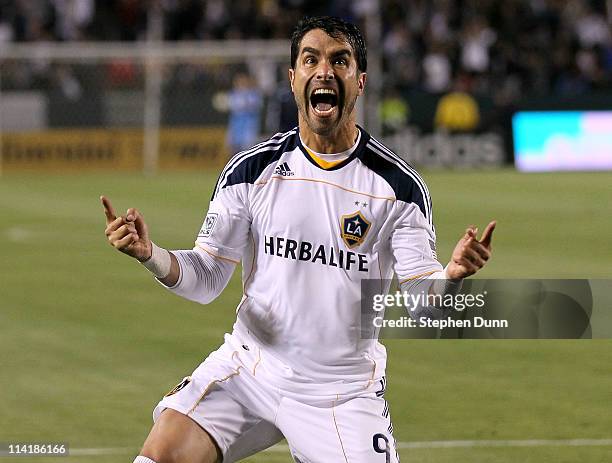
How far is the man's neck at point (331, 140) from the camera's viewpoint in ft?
16.3

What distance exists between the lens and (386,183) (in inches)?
194

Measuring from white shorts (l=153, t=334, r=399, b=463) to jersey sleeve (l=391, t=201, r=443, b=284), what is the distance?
0.46 metres

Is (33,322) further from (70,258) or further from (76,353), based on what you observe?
(70,258)

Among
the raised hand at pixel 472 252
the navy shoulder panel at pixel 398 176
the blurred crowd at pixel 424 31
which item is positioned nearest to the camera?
the raised hand at pixel 472 252

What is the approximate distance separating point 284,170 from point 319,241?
32 cm

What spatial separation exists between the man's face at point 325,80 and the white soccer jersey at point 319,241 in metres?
0.21

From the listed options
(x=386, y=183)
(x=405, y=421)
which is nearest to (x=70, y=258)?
(x=405, y=421)

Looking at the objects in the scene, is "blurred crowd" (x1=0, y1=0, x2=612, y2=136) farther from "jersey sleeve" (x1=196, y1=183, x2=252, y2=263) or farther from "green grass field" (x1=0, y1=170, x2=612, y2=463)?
"jersey sleeve" (x1=196, y1=183, x2=252, y2=263)

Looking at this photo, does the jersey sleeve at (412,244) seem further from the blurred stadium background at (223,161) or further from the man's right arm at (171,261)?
the blurred stadium background at (223,161)

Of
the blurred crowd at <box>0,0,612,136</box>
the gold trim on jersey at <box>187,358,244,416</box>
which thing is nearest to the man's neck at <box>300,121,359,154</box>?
the gold trim on jersey at <box>187,358,244,416</box>

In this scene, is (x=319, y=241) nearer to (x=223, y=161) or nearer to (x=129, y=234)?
(x=129, y=234)

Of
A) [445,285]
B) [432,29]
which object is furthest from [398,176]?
[432,29]

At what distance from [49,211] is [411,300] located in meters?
14.4

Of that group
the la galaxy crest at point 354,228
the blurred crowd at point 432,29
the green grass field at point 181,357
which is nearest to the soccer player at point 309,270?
the la galaxy crest at point 354,228
